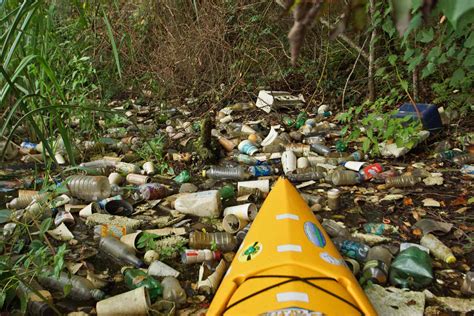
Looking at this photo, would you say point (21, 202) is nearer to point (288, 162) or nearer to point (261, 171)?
point (261, 171)

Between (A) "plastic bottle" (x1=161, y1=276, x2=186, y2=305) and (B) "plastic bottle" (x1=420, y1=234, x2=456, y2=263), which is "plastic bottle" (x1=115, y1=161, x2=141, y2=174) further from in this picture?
(B) "plastic bottle" (x1=420, y1=234, x2=456, y2=263)

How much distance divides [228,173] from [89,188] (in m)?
0.78

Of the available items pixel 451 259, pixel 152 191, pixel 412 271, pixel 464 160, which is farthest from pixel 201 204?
pixel 464 160

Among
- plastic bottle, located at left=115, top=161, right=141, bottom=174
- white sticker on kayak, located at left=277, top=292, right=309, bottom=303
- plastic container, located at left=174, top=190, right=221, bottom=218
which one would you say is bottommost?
plastic bottle, located at left=115, top=161, right=141, bottom=174

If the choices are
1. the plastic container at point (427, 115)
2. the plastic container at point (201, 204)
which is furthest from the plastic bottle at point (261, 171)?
the plastic container at point (427, 115)

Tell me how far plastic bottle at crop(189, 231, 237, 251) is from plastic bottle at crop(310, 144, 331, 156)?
1272 mm

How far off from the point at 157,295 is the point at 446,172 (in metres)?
1.78

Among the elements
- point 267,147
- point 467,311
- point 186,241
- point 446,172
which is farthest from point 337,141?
point 467,311

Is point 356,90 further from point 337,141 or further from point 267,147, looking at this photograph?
point 267,147

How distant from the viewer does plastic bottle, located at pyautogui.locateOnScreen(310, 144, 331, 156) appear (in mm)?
2884

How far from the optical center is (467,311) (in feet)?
4.49

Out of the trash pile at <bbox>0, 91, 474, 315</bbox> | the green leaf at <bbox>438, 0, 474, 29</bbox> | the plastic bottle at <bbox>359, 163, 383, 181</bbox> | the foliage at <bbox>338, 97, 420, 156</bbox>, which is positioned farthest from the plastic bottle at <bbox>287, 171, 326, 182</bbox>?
the green leaf at <bbox>438, 0, 474, 29</bbox>

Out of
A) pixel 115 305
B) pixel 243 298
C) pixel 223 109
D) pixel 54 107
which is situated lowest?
pixel 223 109

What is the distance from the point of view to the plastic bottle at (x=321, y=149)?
114 inches
